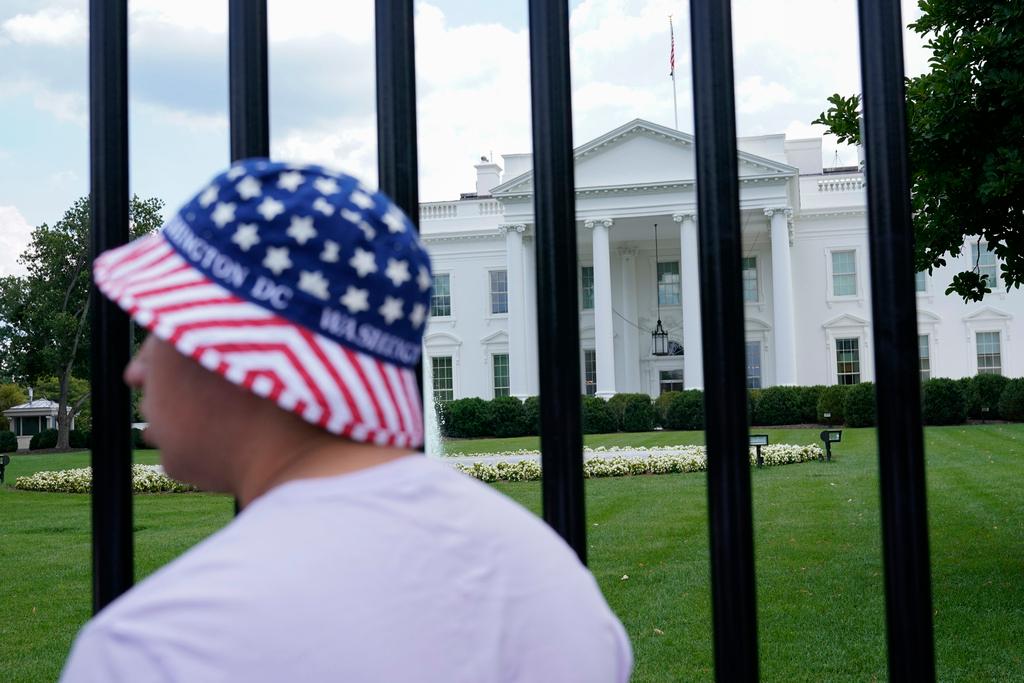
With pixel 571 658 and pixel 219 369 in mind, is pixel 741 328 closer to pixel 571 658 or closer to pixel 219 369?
pixel 571 658

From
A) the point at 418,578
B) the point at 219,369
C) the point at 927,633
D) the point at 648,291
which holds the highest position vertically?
the point at 648,291

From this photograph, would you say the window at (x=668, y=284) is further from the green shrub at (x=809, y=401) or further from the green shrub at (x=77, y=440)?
the green shrub at (x=77, y=440)

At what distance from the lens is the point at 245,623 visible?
59 centimetres

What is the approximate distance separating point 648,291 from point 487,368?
7.10m

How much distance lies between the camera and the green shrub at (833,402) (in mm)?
28641

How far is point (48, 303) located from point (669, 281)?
22065mm

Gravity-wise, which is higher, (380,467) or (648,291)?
(648,291)

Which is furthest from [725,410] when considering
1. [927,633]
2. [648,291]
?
[648,291]

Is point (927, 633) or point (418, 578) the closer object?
point (418, 578)

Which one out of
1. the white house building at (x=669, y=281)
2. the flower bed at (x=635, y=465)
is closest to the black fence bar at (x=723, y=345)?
the flower bed at (x=635, y=465)

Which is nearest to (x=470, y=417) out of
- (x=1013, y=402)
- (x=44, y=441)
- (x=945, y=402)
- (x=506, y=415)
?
(x=506, y=415)

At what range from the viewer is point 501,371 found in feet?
128

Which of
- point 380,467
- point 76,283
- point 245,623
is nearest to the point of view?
point 245,623

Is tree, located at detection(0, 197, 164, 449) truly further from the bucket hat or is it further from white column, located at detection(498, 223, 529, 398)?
the bucket hat
